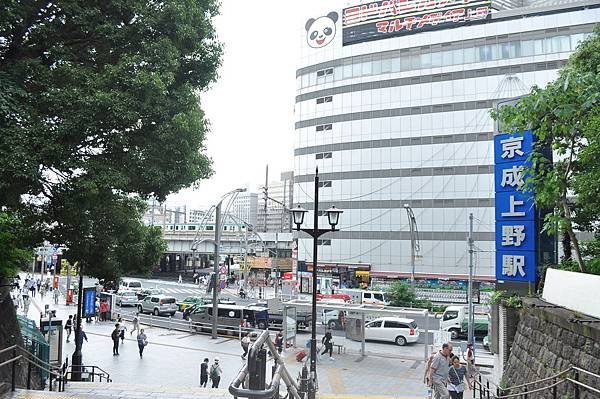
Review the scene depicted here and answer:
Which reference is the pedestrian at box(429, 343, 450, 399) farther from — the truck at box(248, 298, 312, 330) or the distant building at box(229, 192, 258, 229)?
the distant building at box(229, 192, 258, 229)

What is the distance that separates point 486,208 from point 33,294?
137 feet

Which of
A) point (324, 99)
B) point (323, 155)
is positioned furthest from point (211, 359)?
point (324, 99)

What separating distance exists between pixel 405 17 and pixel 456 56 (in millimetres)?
6955

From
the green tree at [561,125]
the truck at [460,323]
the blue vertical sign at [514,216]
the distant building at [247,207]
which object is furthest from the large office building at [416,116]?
the distant building at [247,207]

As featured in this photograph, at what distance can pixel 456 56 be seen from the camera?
159ft

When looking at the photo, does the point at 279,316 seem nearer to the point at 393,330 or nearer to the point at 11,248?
the point at 393,330

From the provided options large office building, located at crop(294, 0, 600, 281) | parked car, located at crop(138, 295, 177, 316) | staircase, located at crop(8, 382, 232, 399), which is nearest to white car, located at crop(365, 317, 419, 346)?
parked car, located at crop(138, 295, 177, 316)

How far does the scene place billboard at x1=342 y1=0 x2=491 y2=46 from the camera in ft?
159

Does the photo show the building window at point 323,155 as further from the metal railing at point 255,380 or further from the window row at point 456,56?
the metal railing at point 255,380

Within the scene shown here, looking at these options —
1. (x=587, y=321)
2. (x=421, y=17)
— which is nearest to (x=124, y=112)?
(x=587, y=321)

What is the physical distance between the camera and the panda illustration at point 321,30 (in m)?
55.9

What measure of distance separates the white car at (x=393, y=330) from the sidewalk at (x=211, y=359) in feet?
12.3

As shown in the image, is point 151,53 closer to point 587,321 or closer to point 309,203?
point 587,321

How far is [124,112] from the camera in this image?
35.8ft
